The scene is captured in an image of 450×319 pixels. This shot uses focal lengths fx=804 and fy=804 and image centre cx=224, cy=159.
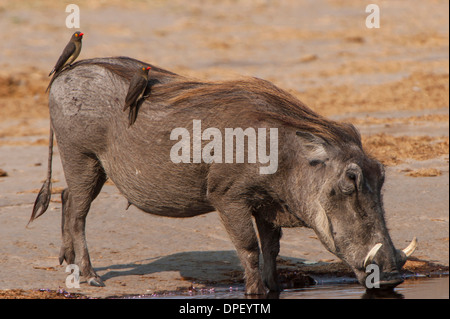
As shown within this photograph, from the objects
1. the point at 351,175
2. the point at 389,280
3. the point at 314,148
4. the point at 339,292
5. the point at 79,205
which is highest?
the point at 314,148

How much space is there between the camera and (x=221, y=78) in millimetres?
13844

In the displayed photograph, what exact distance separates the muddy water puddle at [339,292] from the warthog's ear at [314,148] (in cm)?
94

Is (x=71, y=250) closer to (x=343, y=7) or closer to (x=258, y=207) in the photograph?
(x=258, y=207)

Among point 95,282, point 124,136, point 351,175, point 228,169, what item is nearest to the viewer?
point 351,175

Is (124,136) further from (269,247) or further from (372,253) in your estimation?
(372,253)

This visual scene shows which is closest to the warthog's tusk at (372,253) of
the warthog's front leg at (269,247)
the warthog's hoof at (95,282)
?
the warthog's front leg at (269,247)

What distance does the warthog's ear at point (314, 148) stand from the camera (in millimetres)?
4434

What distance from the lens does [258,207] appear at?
15.6 feet

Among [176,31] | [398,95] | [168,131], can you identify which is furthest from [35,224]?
[176,31]

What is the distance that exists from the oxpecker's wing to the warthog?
11 centimetres

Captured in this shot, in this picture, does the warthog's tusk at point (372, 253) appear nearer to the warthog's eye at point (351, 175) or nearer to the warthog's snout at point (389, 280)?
the warthog's snout at point (389, 280)

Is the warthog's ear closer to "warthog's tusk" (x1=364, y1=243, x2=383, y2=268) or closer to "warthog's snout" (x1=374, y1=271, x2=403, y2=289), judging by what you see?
"warthog's tusk" (x1=364, y1=243, x2=383, y2=268)

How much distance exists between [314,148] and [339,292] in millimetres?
1055

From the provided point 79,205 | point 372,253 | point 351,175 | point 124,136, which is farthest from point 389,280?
point 79,205
